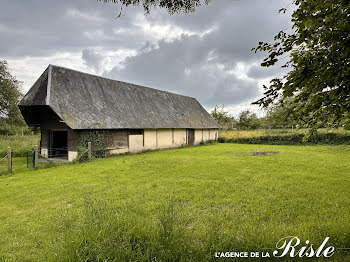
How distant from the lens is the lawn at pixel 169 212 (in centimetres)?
303

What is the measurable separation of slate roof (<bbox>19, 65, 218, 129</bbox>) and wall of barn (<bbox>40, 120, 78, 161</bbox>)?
108 centimetres

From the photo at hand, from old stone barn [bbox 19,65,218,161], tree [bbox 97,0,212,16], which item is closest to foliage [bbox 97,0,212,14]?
tree [bbox 97,0,212,16]

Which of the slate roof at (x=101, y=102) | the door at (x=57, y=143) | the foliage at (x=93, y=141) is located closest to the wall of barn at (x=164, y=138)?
the slate roof at (x=101, y=102)

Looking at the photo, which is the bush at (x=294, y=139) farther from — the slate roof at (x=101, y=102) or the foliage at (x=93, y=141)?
the foliage at (x=93, y=141)

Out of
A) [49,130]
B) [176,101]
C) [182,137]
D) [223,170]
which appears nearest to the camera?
[223,170]

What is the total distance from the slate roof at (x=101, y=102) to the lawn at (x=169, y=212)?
5.14 meters

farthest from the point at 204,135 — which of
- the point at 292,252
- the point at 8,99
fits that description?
the point at 292,252

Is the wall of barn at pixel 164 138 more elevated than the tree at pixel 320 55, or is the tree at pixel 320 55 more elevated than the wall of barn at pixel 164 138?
the tree at pixel 320 55

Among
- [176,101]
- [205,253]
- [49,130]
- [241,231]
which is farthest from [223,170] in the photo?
[176,101]

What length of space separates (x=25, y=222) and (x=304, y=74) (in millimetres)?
6278

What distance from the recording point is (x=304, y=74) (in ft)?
10.6

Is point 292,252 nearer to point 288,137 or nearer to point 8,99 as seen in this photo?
point 288,137

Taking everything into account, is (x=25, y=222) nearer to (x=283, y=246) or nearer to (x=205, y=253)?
(x=205, y=253)

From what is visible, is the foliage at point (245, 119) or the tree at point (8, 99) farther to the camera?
the foliage at point (245, 119)
